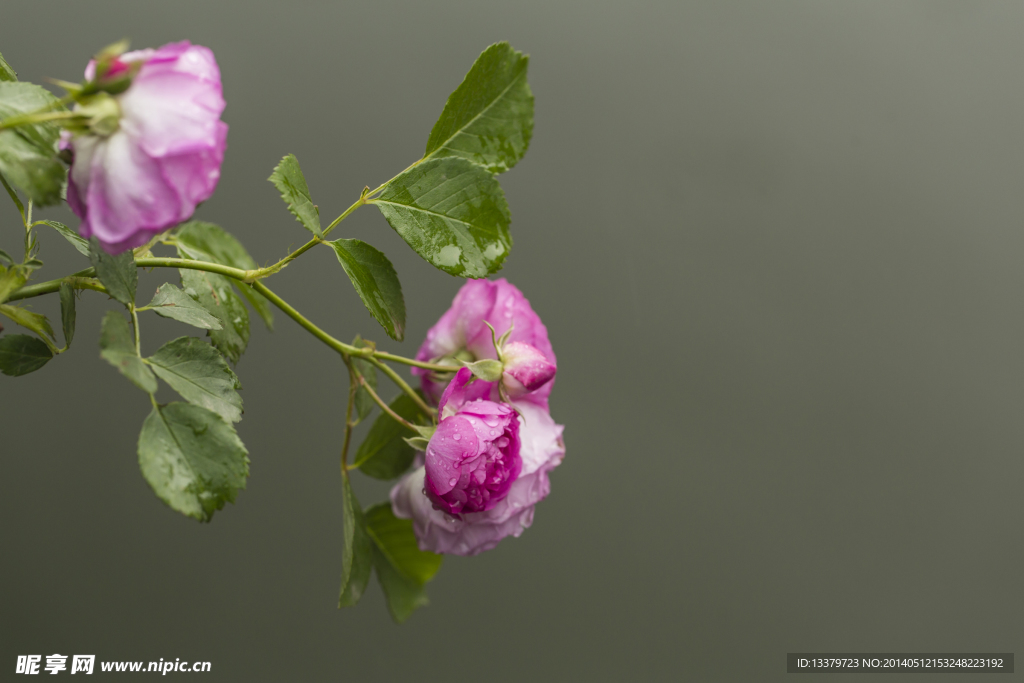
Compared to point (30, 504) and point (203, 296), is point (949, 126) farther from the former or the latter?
point (30, 504)

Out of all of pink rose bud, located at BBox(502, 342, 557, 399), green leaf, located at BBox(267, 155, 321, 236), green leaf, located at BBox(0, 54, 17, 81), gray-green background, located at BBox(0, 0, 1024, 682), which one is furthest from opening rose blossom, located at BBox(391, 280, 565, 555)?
gray-green background, located at BBox(0, 0, 1024, 682)

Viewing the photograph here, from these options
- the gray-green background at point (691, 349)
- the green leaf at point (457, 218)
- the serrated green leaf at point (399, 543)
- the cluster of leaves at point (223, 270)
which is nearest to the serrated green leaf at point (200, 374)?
the cluster of leaves at point (223, 270)

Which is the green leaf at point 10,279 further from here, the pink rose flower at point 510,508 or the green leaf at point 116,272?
the pink rose flower at point 510,508

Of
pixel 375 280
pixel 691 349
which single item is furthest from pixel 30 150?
pixel 691 349

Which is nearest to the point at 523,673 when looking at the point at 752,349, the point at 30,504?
the point at 752,349

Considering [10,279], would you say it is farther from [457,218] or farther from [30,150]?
[457,218]
